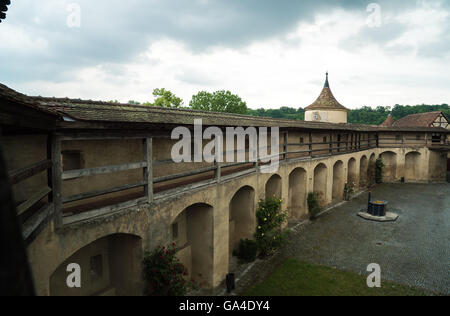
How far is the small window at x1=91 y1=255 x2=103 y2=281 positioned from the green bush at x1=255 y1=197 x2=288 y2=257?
23.3 ft

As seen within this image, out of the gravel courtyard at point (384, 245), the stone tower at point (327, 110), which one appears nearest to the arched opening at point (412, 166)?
the stone tower at point (327, 110)

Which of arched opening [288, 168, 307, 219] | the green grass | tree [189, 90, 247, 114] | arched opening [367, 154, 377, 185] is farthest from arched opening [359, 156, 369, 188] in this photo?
tree [189, 90, 247, 114]

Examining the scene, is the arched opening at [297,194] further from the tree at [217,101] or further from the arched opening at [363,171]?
the tree at [217,101]

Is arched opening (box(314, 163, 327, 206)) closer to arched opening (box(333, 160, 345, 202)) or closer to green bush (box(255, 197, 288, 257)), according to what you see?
arched opening (box(333, 160, 345, 202))

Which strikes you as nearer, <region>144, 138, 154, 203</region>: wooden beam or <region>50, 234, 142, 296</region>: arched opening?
<region>50, 234, 142, 296</region>: arched opening

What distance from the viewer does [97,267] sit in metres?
7.95

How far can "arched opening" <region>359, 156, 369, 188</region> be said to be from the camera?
27609 mm

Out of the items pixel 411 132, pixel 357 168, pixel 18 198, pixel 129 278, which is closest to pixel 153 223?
pixel 129 278

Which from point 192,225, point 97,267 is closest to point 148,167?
point 97,267

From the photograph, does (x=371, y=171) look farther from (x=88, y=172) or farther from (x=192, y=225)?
(x=88, y=172)

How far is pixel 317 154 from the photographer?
2067 centimetres

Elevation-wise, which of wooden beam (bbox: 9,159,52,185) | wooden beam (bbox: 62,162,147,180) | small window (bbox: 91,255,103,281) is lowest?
small window (bbox: 91,255,103,281)

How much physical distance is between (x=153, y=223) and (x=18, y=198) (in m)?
3.03

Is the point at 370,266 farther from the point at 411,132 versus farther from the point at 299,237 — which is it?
the point at 411,132
